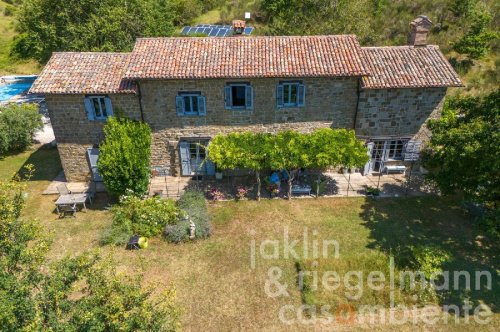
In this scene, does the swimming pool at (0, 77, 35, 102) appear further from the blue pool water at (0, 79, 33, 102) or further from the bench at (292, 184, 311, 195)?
the bench at (292, 184, 311, 195)

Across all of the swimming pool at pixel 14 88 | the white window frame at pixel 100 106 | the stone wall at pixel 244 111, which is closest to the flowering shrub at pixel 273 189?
the stone wall at pixel 244 111

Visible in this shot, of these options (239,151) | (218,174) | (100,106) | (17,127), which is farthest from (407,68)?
(17,127)

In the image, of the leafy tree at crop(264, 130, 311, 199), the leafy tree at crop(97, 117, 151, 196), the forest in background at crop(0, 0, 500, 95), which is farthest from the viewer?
the forest in background at crop(0, 0, 500, 95)

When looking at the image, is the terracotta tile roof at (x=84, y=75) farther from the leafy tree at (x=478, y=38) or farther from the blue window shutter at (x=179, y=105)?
the leafy tree at (x=478, y=38)

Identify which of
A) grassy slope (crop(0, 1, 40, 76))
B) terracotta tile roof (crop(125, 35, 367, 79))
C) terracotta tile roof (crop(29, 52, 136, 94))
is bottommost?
grassy slope (crop(0, 1, 40, 76))

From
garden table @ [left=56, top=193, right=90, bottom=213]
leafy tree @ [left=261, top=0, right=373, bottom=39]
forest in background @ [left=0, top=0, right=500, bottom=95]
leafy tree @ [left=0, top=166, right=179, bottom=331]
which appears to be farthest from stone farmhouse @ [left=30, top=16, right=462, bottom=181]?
leafy tree @ [left=0, top=166, right=179, bottom=331]

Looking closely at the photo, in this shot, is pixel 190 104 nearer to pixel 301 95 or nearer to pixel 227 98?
pixel 227 98

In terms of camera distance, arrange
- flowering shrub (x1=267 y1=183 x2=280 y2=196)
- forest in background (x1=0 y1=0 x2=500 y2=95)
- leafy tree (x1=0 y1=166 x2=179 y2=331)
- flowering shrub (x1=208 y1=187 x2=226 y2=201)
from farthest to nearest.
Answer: forest in background (x1=0 y1=0 x2=500 y2=95) < flowering shrub (x1=267 y1=183 x2=280 y2=196) < flowering shrub (x1=208 y1=187 x2=226 y2=201) < leafy tree (x1=0 y1=166 x2=179 y2=331)
